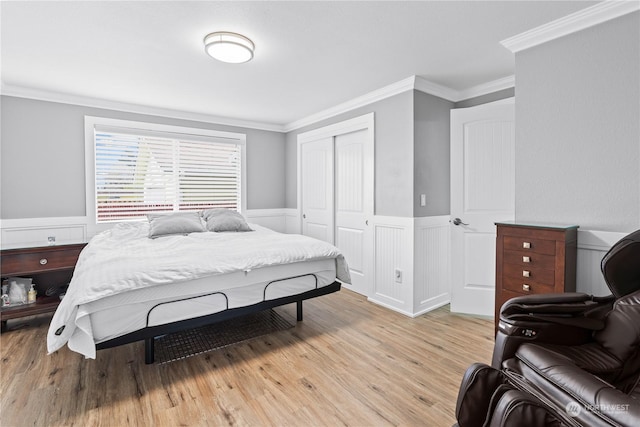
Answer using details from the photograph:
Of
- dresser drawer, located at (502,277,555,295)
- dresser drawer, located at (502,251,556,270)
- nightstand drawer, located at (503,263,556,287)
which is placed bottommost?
dresser drawer, located at (502,277,555,295)

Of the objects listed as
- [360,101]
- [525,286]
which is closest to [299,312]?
[525,286]

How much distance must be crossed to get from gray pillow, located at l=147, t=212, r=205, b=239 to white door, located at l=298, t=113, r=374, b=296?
1712mm

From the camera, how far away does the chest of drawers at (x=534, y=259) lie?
203 cm

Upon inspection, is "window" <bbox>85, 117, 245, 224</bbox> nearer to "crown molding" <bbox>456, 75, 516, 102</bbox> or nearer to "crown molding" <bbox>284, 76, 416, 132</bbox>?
"crown molding" <bbox>284, 76, 416, 132</bbox>

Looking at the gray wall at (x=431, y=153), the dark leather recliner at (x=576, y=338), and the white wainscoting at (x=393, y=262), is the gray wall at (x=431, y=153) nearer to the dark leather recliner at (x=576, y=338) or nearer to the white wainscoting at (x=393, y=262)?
the white wainscoting at (x=393, y=262)

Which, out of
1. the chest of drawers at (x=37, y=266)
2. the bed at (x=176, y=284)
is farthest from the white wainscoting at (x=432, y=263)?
the chest of drawers at (x=37, y=266)

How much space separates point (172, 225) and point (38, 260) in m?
1.25

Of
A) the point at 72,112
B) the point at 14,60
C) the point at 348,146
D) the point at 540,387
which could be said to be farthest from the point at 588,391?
the point at 72,112

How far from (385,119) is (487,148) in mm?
1103

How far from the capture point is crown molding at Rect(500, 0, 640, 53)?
1945 mm

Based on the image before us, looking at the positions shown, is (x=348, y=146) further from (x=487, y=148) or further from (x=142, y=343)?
(x=142, y=343)

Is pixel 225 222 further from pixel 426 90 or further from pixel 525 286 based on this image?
pixel 525 286

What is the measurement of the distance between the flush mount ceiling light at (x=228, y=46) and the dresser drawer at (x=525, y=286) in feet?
8.55

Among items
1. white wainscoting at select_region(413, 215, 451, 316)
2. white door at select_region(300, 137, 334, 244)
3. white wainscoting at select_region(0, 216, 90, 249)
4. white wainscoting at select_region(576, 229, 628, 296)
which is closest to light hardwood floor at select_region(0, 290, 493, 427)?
white wainscoting at select_region(413, 215, 451, 316)
